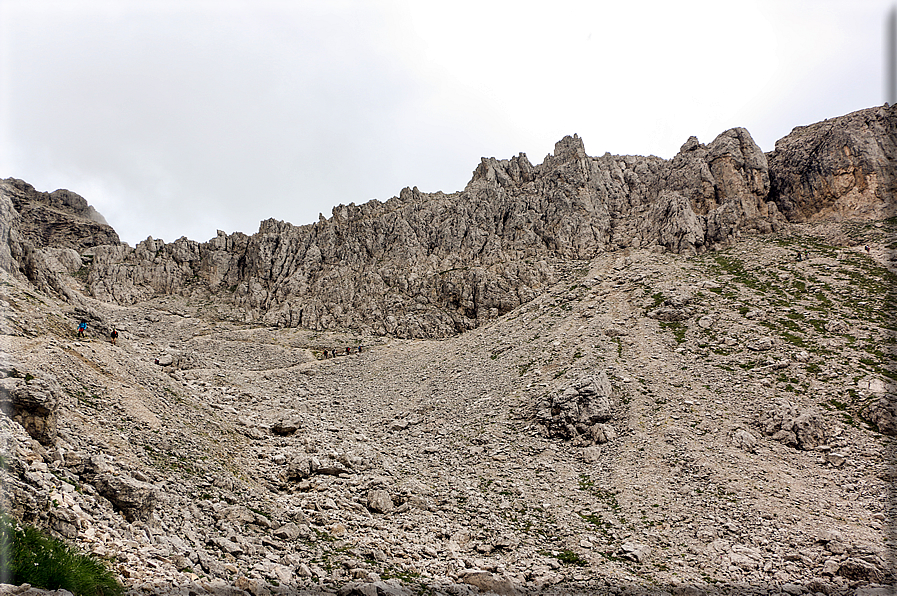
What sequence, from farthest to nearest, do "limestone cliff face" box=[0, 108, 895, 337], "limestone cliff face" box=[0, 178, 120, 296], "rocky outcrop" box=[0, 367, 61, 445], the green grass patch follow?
"limestone cliff face" box=[0, 178, 120, 296], "limestone cliff face" box=[0, 108, 895, 337], "rocky outcrop" box=[0, 367, 61, 445], the green grass patch

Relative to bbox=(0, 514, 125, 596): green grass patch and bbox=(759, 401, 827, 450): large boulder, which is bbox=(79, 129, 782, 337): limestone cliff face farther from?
bbox=(0, 514, 125, 596): green grass patch

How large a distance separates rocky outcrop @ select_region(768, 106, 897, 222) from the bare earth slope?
5.12 m

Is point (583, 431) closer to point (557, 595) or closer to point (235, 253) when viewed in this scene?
point (557, 595)

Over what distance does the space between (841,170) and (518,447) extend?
59.5 metres

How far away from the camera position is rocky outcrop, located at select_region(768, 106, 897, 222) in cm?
5422

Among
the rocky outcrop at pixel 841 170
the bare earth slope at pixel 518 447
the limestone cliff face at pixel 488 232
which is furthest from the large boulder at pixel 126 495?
the rocky outcrop at pixel 841 170

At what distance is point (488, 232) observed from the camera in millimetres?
71250

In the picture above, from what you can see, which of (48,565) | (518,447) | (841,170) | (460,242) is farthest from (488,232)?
(48,565)

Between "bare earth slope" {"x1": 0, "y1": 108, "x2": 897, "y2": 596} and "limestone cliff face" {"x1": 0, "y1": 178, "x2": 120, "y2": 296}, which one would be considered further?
"limestone cliff face" {"x1": 0, "y1": 178, "x2": 120, "y2": 296}

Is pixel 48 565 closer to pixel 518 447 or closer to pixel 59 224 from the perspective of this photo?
pixel 518 447

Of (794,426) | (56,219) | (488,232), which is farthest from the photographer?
(56,219)

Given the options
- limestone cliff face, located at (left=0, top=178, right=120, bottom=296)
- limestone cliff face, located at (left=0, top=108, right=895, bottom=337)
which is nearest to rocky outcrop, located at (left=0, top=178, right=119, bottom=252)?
limestone cliff face, located at (left=0, top=178, right=120, bottom=296)

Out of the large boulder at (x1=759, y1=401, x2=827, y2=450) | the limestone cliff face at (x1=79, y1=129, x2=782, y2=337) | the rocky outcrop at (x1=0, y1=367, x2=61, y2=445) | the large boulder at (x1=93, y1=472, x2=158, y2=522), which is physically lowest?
the large boulder at (x1=759, y1=401, x2=827, y2=450)

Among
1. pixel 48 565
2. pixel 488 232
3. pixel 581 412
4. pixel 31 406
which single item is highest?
pixel 488 232
